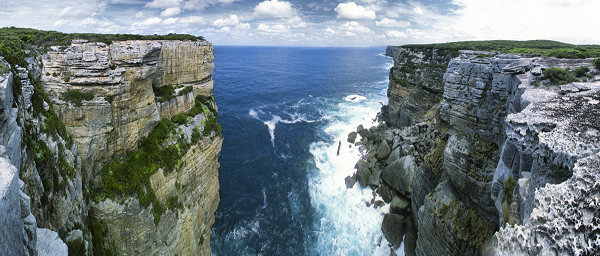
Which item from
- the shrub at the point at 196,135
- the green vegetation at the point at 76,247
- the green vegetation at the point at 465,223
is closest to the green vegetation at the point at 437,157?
the green vegetation at the point at 465,223

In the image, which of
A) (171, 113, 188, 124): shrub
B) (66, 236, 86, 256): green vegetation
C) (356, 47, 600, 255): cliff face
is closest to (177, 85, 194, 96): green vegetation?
(171, 113, 188, 124): shrub

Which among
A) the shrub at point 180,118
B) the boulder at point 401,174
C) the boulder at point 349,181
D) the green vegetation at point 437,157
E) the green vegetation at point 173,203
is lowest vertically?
the boulder at point 349,181

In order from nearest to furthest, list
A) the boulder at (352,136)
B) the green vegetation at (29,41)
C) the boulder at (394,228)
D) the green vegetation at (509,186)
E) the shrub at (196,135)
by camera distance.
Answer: the green vegetation at (509,186)
the green vegetation at (29,41)
the shrub at (196,135)
the boulder at (394,228)
the boulder at (352,136)

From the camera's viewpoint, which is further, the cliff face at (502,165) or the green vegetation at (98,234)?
the green vegetation at (98,234)

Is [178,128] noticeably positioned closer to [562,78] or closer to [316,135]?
[562,78]

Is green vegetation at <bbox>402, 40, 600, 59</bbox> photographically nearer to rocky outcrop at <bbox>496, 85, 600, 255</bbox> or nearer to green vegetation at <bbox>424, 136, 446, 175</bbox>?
green vegetation at <bbox>424, 136, 446, 175</bbox>

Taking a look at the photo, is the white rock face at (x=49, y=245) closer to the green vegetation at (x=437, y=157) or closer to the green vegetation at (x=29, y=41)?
the green vegetation at (x=29, y=41)
